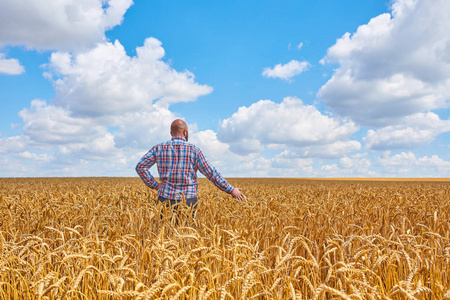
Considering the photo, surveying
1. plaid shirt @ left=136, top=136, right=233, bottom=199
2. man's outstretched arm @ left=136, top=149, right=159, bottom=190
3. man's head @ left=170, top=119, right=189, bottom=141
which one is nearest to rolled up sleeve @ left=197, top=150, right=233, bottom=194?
plaid shirt @ left=136, top=136, right=233, bottom=199

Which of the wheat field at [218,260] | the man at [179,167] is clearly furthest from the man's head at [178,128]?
the wheat field at [218,260]

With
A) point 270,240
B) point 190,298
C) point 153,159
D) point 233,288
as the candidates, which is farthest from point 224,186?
point 190,298

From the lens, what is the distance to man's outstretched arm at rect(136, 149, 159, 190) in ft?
A: 17.2

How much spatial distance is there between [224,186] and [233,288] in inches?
113

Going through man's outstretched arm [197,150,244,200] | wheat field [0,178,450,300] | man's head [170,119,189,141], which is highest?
man's head [170,119,189,141]

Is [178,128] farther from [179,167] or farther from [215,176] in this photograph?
[215,176]

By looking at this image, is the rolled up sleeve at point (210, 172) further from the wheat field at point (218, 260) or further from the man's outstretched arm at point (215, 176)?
the wheat field at point (218, 260)

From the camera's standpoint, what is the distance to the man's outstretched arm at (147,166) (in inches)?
206

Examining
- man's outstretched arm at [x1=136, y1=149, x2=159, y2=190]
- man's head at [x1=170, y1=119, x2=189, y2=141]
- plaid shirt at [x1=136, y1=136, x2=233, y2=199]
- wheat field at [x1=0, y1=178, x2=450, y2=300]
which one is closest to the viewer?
wheat field at [x1=0, y1=178, x2=450, y2=300]

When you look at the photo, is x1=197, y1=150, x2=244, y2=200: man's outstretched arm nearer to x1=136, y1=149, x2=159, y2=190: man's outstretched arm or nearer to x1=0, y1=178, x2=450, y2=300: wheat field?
x1=0, y1=178, x2=450, y2=300: wheat field

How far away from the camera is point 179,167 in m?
4.98

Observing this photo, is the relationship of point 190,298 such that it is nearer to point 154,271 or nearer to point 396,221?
point 154,271

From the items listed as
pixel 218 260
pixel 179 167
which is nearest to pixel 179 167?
pixel 179 167

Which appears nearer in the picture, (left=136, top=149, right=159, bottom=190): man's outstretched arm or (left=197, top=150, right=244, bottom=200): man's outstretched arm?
(left=197, top=150, right=244, bottom=200): man's outstretched arm
